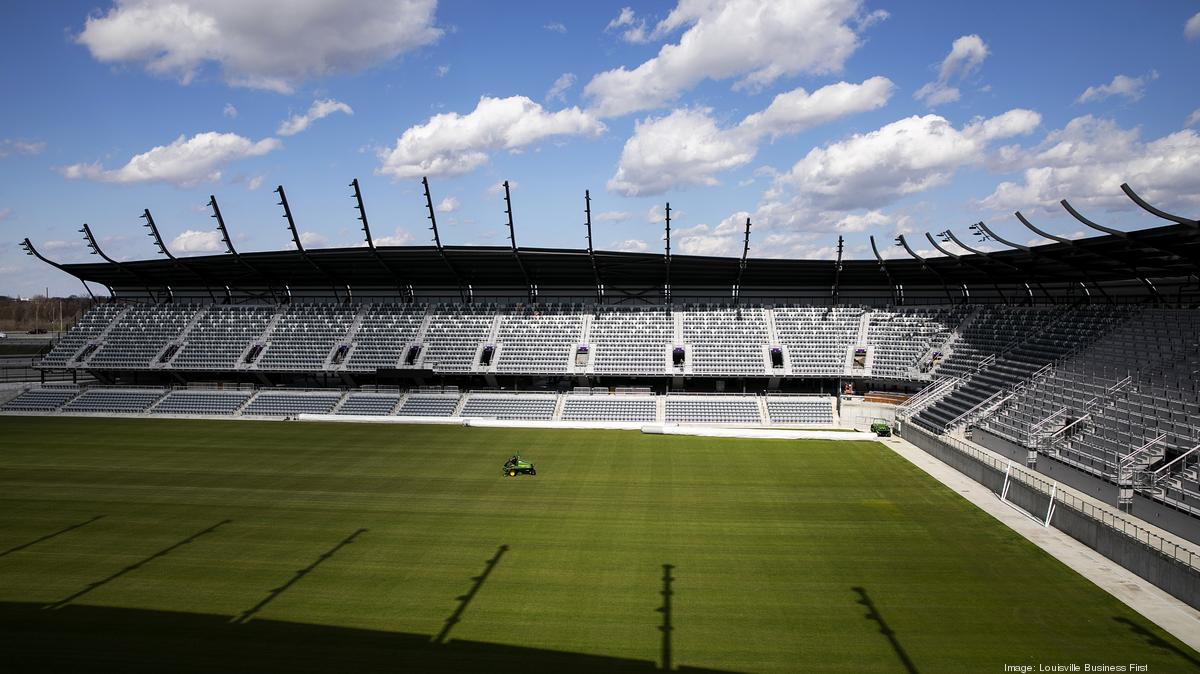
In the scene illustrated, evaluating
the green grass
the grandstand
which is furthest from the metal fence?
the grandstand

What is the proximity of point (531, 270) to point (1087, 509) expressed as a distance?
37.8 m

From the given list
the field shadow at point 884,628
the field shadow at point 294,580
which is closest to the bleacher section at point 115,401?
the field shadow at point 294,580

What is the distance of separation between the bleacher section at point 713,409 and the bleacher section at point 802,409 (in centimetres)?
116

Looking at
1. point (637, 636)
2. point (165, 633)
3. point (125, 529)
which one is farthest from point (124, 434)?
point (637, 636)

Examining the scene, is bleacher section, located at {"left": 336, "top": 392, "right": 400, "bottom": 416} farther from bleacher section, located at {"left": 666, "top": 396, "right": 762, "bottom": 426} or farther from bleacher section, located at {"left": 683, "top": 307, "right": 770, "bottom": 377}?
bleacher section, located at {"left": 683, "top": 307, "right": 770, "bottom": 377}

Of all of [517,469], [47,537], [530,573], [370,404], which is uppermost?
[530,573]

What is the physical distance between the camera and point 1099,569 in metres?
17.6

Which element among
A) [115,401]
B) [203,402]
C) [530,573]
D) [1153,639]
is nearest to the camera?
[1153,639]

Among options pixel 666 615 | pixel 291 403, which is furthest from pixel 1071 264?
pixel 291 403

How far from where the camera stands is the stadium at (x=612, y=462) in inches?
571

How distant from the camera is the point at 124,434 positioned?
129 feet

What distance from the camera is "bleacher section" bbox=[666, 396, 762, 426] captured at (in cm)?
4401

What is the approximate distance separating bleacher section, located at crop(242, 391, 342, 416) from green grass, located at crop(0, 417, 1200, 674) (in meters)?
15.7

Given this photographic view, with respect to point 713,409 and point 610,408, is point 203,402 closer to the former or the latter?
point 610,408
